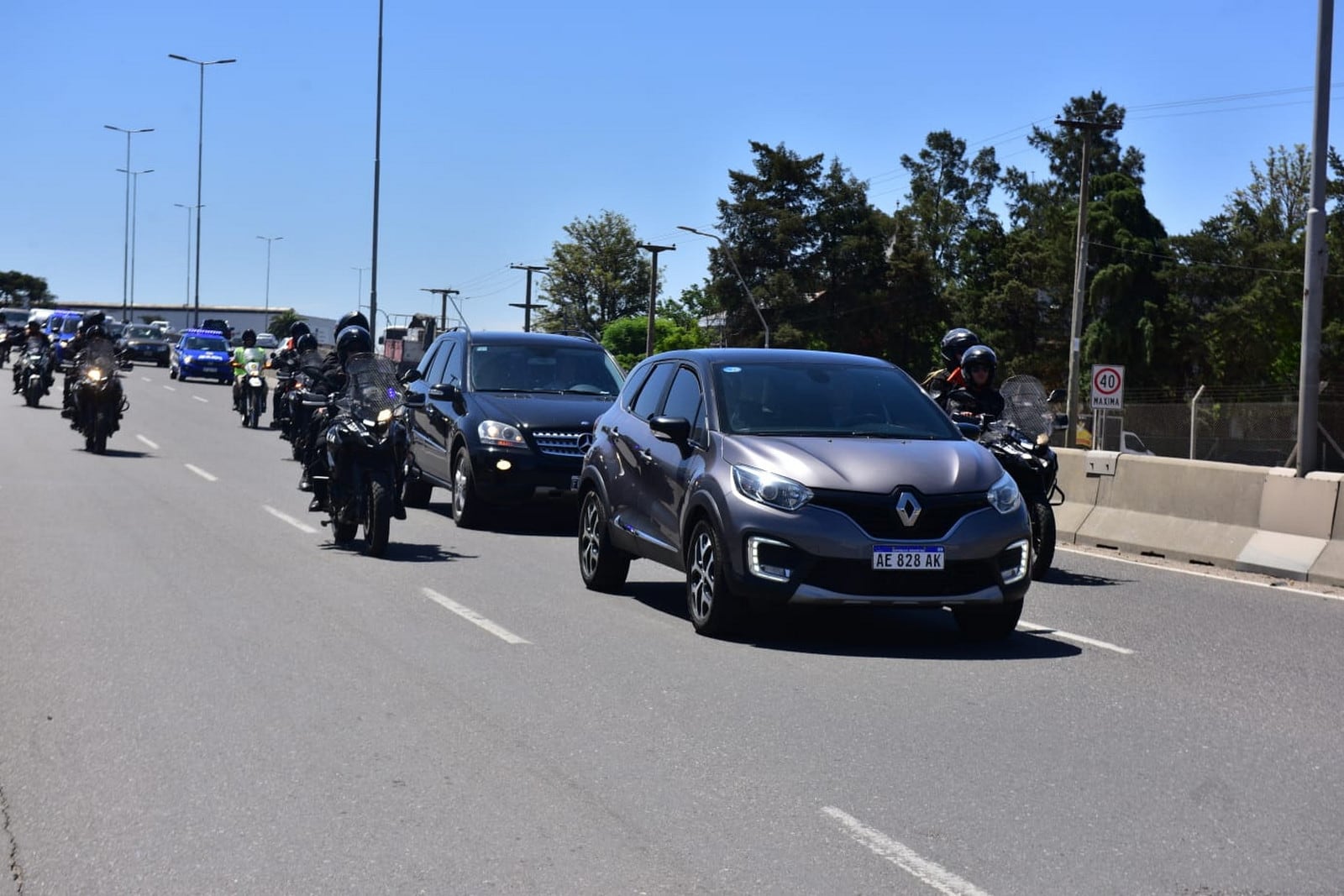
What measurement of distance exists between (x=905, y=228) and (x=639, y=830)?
7911cm

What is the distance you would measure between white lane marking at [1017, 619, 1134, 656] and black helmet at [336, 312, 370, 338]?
6733 mm

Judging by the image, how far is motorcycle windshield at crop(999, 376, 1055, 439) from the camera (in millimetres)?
13719

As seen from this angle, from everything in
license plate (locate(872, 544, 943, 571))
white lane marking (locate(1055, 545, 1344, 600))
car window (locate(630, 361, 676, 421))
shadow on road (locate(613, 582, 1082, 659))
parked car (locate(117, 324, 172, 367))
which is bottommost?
shadow on road (locate(613, 582, 1082, 659))

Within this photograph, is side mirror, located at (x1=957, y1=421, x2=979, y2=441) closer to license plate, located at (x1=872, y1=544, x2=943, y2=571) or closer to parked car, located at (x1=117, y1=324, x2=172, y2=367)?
license plate, located at (x1=872, y1=544, x2=943, y2=571)

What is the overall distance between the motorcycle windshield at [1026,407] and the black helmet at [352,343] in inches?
206

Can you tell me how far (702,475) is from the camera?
33.0 ft

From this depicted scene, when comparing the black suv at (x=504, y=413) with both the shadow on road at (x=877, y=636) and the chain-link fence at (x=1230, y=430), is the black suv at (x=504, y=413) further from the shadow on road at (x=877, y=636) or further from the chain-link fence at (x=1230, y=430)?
the chain-link fence at (x=1230, y=430)

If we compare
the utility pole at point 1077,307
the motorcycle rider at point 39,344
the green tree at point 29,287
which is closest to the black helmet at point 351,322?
the motorcycle rider at point 39,344

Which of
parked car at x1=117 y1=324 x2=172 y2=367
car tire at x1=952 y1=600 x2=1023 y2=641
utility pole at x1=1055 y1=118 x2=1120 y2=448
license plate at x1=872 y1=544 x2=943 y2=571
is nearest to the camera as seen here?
license plate at x1=872 y1=544 x2=943 y2=571

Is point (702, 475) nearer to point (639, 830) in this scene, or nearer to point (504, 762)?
point (504, 762)

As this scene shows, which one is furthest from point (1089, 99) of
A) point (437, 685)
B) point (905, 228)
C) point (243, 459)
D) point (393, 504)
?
point (437, 685)

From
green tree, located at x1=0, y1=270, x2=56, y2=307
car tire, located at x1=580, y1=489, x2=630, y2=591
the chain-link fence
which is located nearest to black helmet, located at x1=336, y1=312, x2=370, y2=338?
car tire, located at x1=580, y1=489, x2=630, y2=591

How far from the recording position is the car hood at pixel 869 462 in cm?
940

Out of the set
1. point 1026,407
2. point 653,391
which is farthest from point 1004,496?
point 1026,407
